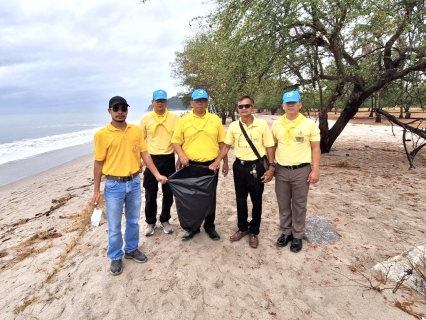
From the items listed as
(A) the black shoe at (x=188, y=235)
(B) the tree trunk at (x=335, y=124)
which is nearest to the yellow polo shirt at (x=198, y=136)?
(A) the black shoe at (x=188, y=235)

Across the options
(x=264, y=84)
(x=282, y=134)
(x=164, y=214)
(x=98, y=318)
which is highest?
(x=264, y=84)

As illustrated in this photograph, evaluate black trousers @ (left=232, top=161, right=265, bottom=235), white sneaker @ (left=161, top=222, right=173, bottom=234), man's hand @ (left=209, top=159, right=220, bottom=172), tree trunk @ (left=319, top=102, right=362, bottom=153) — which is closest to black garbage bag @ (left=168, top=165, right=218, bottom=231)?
man's hand @ (left=209, top=159, right=220, bottom=172)

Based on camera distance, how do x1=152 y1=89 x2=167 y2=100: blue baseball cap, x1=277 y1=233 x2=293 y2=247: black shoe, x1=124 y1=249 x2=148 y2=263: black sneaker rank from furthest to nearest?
x1=152 y1=89 x2=167 y2=100: blue baseball cap
x1=277 y1=233 x2=293 y2=247: black shoe
x1=124 y1=249 x2=148 y2=263: black sneaker

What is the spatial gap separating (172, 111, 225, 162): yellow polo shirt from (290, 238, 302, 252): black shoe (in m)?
1.55

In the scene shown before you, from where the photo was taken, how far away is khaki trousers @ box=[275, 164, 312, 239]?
3.34 meters

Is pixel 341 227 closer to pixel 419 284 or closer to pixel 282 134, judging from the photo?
pixel 419 284

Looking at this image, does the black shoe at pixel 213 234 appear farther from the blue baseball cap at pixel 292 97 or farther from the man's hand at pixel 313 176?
the blue baseball cap at pixel 292 97

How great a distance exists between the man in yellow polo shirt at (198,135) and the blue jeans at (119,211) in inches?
29.5

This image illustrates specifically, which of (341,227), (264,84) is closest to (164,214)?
(341,227)

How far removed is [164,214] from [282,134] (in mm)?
2143

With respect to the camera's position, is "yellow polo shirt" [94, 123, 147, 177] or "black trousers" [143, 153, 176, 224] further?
"black trousers" [143, 153, 176, 224]

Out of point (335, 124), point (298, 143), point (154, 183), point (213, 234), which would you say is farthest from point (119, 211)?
point (335, 124)

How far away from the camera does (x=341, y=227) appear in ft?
13.5

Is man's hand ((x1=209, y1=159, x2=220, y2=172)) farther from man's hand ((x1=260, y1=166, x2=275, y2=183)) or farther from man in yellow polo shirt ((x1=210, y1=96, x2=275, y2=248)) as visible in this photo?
man's hand ((x1=260, y1=166, x2=275, y2=183))
